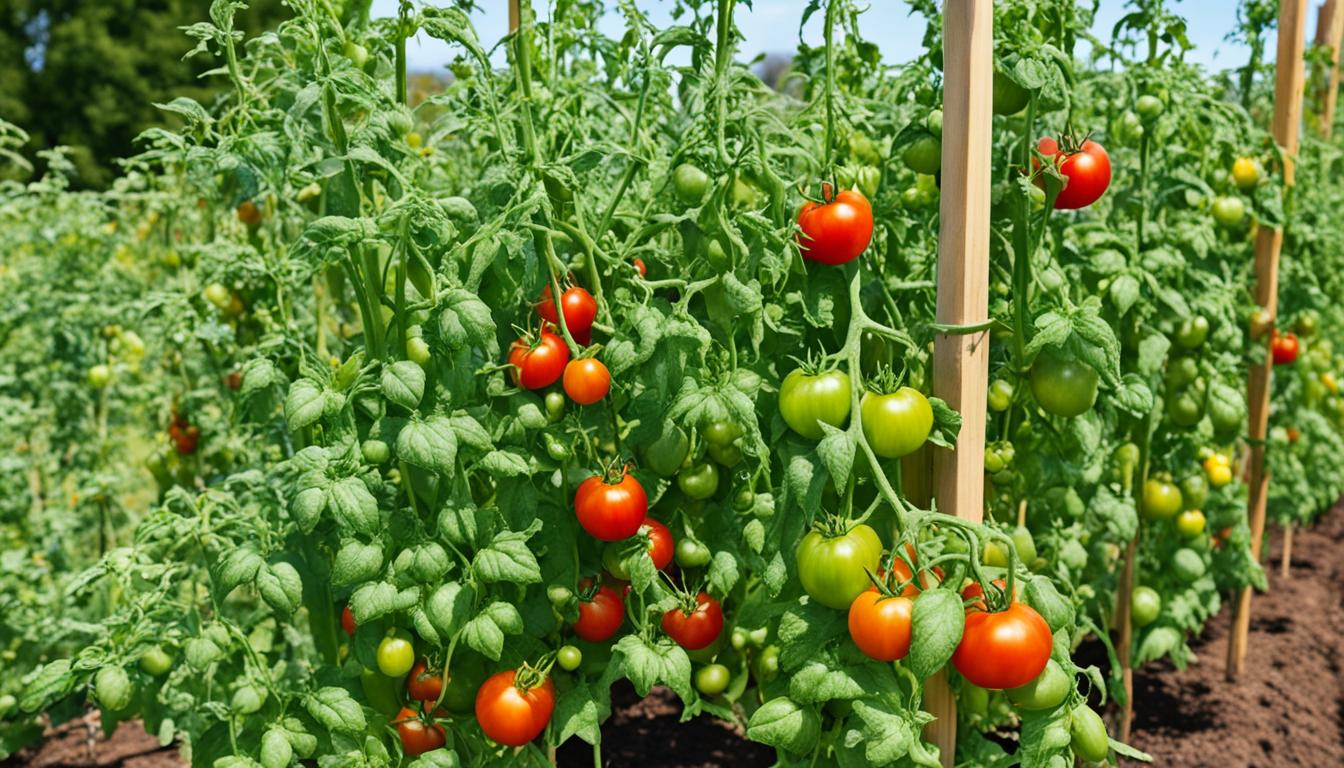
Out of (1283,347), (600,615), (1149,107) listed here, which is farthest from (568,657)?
(1283,347)

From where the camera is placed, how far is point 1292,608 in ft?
15.1

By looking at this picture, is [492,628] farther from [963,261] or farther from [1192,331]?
[1192,331]

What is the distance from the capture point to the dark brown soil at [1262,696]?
3.28m

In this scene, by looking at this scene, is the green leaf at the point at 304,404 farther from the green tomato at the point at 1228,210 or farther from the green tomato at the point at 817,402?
the green tomato at the point at 1228,210

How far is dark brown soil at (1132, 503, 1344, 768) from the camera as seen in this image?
3.28m

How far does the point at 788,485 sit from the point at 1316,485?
13.5ft

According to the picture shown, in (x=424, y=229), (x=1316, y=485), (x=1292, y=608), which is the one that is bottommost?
(x=1292, y=608)

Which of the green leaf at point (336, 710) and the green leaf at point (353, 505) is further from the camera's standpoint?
the green leaf at point (336, 710)

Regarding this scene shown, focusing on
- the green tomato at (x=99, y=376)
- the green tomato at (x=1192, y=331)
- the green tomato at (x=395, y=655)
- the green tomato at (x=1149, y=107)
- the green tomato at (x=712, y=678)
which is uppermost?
the green tomato at (x=1149, y=107)

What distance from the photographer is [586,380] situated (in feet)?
5.84

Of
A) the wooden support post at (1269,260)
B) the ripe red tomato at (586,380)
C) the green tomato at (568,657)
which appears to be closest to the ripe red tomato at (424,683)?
the green tomato at (568,657)

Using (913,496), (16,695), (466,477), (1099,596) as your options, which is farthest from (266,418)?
(1099,596)

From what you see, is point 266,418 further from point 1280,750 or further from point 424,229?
point 1280,750

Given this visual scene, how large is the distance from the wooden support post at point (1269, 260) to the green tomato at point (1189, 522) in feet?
1.46
